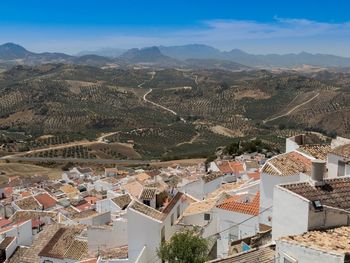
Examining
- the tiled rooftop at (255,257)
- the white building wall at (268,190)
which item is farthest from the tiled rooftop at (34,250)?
the tiled rooftop at (255,257)

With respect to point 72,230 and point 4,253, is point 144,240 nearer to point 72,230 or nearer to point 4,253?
point 72,230

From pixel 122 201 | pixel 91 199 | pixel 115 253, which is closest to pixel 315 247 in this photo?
pixel 115 253

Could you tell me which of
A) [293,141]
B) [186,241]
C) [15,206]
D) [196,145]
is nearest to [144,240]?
[186,241]

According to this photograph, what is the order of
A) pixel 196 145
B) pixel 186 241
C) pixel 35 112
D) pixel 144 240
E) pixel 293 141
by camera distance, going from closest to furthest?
1. pixel 186 241
2. pixel 144 240
3. pixel 293 141
4. pixel 196 145
5. pixel 35 112

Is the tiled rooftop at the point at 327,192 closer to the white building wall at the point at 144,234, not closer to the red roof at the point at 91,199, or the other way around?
the white building wall at the point at 144,234

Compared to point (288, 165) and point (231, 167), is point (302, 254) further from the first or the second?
point (231, 167)

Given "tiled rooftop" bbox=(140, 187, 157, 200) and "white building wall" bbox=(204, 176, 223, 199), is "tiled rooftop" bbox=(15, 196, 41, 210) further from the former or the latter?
"tiled rooftop" bbox=(140, 187, 157, 200)
